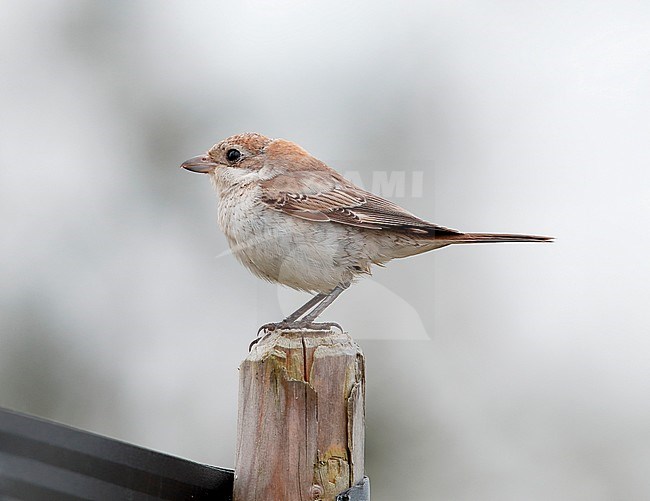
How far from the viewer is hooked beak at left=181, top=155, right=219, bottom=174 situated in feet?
10.3

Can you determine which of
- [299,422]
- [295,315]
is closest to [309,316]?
[295,315]

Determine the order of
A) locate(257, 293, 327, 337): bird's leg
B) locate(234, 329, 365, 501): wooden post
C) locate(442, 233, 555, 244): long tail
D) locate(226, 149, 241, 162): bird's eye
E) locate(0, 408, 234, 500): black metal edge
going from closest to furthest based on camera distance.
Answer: locate(0, 408, 234, 500): black metal edge
locate(234, 329, 365, 501): wooden post
locate(257, 293, 327, 337): bird's leg
locate(442, 233, 555, 244): long tail
locate(226, 149, 241, 162): bird's eye

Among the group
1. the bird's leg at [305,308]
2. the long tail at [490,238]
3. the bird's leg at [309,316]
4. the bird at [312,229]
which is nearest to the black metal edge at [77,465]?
the bird's leg at [309,316]

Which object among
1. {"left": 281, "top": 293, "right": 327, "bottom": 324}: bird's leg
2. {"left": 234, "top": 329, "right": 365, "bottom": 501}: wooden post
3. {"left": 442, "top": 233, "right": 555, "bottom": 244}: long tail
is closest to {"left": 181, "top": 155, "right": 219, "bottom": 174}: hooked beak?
{"left": 281, "top": 293, "right": 327, "bottom": 324}: bird's leg

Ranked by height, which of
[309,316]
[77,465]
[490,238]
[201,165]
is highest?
[201,165]

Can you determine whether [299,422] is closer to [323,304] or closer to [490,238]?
[323,304]

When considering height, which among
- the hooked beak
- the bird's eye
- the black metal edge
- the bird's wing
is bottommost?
the black metal edge

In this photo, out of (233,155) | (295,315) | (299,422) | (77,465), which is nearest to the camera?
(77,465)

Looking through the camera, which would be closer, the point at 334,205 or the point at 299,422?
the point at 299,422

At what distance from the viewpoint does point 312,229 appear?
2.89m

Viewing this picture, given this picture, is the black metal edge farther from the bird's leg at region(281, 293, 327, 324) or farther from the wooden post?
the bird's leg at region(281, 293, 327, 324)

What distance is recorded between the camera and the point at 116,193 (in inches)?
238

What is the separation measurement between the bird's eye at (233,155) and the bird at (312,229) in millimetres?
39

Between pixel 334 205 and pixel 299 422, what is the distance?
3.56 feet
